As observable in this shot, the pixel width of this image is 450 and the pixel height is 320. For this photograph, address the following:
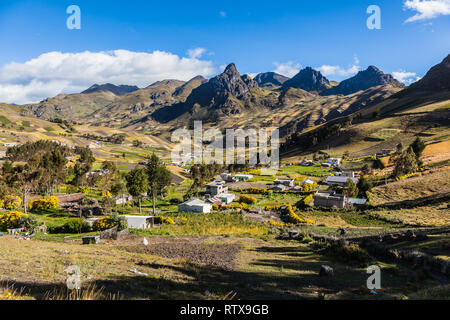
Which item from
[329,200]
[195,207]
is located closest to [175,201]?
[195,207]

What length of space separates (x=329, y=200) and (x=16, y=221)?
50.2 meters

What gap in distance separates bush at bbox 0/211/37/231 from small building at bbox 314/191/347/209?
46592 millimetres

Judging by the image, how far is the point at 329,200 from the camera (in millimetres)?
49594

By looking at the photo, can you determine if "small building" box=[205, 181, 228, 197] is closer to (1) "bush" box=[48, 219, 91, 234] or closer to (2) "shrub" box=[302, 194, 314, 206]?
(2) "shrub" box=[302, 194, 314, 206]

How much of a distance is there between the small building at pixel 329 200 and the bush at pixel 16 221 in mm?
46592

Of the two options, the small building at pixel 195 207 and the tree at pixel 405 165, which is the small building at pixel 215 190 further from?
the tree at pixel 405 165

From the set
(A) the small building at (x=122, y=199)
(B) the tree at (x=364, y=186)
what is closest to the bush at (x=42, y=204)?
(A) the small building at (x=122, y=199)

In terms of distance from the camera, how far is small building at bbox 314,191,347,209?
48.5m

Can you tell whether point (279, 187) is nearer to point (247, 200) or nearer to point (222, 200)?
point (247, 200)

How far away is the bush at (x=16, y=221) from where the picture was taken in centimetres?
2992
